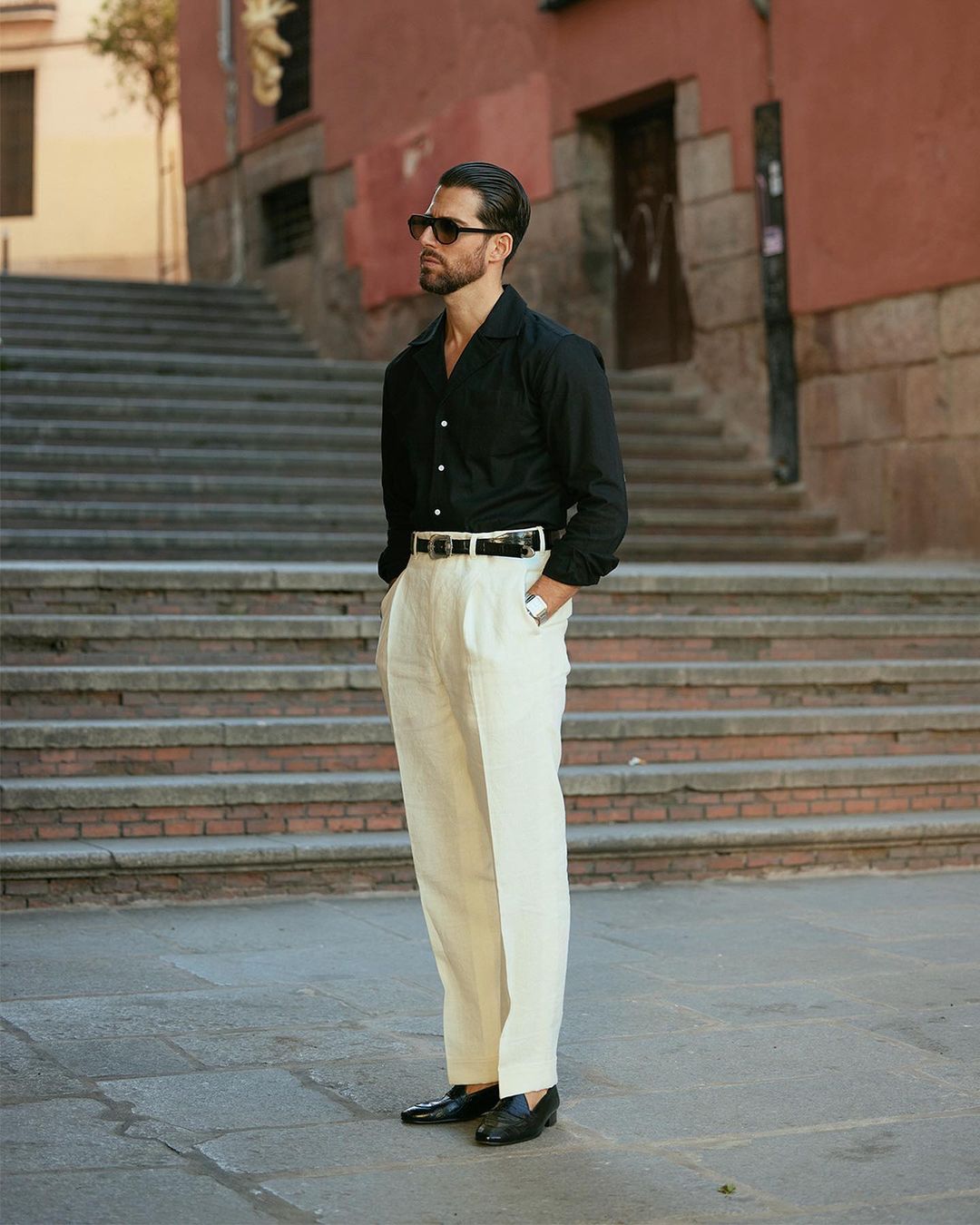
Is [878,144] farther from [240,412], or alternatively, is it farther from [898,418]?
[240,412]

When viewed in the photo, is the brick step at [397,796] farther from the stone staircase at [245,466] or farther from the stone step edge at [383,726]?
the stone staircase at [245,466]

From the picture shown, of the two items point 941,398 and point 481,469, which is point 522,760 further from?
point 941,398

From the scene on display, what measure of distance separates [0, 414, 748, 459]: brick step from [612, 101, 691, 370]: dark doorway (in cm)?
132

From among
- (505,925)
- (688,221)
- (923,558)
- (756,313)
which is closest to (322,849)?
(505,925)

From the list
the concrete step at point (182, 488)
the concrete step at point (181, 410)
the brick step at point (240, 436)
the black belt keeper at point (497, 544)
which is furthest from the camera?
the concrete step at point (181, 410)

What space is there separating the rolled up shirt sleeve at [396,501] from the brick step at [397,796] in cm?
283

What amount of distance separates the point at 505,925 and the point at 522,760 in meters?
0.33

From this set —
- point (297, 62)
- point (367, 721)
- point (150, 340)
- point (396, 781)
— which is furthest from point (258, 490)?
point (297, 62)

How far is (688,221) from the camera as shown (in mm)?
13383

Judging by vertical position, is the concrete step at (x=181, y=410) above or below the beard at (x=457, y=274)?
above

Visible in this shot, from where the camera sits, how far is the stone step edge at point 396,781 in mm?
6523

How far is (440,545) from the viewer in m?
3.77

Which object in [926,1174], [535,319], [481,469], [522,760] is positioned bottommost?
[926,1174]

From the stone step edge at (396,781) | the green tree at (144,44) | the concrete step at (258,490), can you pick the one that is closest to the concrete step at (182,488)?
the concrete step at (258,490)
